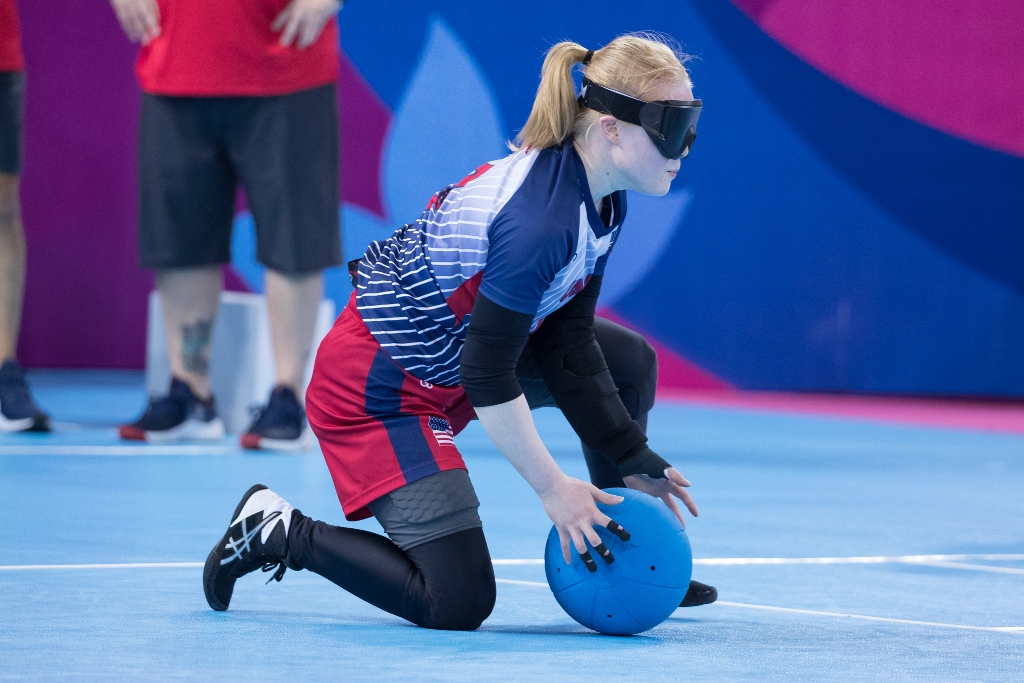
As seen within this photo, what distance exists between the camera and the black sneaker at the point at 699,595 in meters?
2.77

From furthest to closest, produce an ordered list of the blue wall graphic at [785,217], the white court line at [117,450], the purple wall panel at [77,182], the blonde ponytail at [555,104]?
the purple wall panel at [77,182] → the blue wall graphic at [785,217] → the white court line at [117,450] → the blonde ponytail at [555,104]

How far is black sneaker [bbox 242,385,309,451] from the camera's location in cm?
508

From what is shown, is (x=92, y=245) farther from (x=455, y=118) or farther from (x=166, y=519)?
(x=166, y=519)

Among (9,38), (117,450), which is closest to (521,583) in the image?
(117,450)

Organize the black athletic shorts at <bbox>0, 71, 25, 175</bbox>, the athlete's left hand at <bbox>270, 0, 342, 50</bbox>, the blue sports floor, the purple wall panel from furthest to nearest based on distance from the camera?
the purple wall panel, the black athletic shorts at <bbox>0, 71, 25, 175</bbox>, the athlete's left hand at <bbox>270, 0, 342, 50</bbox>, the blue sports floor

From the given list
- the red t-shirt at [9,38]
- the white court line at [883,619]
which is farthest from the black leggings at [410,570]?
the red t-shirt at [9,38]

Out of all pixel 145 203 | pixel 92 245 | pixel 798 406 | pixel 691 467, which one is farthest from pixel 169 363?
pixel 798 406

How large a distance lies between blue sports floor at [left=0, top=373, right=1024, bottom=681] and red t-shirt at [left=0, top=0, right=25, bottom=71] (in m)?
1.46

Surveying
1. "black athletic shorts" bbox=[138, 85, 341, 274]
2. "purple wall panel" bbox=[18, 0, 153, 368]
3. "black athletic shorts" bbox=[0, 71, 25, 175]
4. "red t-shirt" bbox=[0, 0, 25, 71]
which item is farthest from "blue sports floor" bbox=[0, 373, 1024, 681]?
"purple wall panel" bbox=[18, 0, 153, 368]

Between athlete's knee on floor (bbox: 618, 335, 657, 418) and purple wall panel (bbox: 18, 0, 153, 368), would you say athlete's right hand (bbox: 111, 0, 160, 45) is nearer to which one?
athlete's knee on floor (bbox: 618, 335, 657, 418)

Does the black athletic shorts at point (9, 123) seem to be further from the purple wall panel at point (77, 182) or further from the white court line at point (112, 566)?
the purple wall panel at point (77, 182)

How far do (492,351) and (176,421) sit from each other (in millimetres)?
3181

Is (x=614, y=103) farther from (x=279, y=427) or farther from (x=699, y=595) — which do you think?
(x=279, y=427)

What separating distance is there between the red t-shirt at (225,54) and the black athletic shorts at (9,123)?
599mm
